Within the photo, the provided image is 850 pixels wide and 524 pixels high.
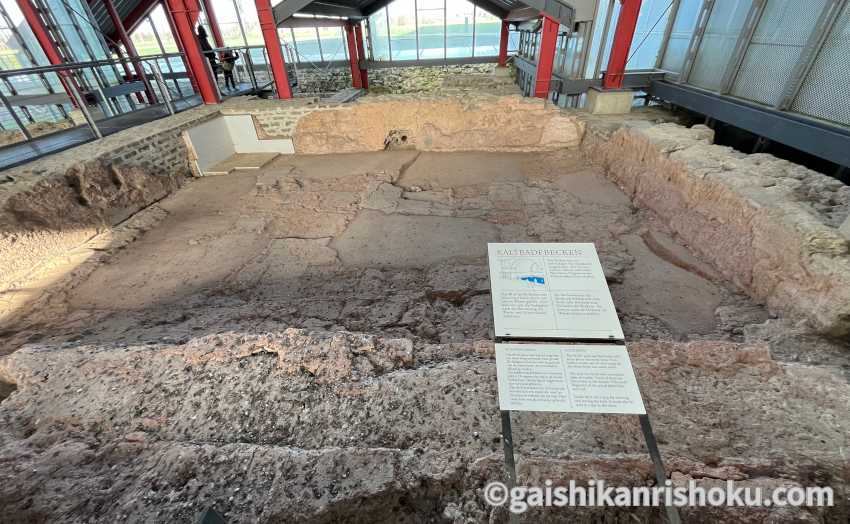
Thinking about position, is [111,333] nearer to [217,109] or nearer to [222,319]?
[222,319]

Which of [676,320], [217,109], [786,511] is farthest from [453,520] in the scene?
[217,109]

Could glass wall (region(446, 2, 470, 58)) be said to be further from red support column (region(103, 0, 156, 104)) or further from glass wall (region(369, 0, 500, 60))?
red support column (region(103, 0, 156, 104))

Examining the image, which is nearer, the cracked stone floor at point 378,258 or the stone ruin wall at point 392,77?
the cracked stone floor at point 378,258

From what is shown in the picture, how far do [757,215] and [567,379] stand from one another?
8.90 feet

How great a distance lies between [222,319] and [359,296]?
44.7 inches

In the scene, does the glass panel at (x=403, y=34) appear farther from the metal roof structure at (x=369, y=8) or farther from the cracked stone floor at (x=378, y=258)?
the cracked stone floor at (x=378, y=258)

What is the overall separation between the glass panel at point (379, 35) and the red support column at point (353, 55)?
1.37m

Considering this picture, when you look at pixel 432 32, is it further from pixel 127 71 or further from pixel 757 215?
pixel 757 215

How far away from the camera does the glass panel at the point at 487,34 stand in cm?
1398

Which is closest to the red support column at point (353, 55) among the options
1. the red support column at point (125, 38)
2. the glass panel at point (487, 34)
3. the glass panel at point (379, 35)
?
the glass panel at point (379, 35)

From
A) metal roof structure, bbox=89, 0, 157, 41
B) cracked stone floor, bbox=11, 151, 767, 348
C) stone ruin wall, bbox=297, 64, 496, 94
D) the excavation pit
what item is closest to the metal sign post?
the excavation pit

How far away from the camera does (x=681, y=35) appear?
732 centimetres

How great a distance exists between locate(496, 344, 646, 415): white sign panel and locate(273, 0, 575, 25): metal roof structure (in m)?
6.55

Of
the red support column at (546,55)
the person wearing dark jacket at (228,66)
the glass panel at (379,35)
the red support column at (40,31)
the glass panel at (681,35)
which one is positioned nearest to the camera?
the red support column at (546,55)
